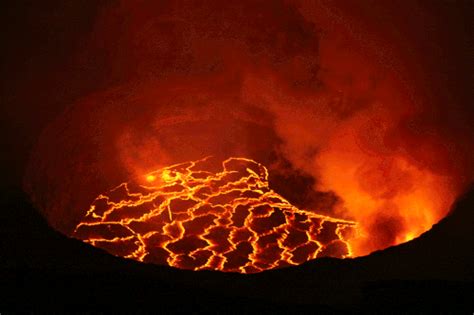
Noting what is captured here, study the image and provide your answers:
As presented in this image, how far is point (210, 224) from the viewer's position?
4531mm

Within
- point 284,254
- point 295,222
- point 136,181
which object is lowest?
point 284,254

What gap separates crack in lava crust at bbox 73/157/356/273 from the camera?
412 cm

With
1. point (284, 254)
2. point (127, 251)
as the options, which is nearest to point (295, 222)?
point (284, 254)

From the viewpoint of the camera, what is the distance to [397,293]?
103 inches

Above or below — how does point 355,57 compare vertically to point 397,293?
above

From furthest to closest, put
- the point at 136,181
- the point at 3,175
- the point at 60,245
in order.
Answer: the point at 136,181 < the point at 3,175 < the point at 60,245

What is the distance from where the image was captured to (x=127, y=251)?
420 cm

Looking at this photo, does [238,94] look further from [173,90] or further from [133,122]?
[133,122]

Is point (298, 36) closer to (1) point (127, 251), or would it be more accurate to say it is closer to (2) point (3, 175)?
(1) point (127, 251)

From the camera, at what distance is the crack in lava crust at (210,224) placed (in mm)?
4117

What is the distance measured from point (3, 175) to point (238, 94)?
7.73 ft

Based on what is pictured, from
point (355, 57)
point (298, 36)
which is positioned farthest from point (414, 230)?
point (298, 36)

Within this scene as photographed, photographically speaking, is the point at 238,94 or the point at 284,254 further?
the point at 238,94

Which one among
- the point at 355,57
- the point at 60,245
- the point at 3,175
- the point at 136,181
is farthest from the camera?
the point at 136,181
